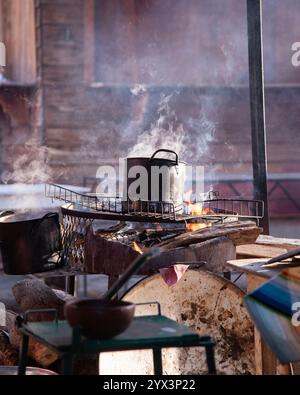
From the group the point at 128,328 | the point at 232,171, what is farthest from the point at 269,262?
the point at 232,171

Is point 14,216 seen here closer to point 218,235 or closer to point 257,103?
point 218,235

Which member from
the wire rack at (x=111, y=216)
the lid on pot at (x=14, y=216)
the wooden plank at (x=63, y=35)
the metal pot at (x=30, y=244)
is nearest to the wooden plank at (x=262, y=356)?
the wire rack at (x=111, y=216)

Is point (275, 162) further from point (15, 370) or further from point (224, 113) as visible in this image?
point (15, 370)

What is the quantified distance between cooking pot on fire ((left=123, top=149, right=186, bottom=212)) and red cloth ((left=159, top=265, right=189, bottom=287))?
826 mm

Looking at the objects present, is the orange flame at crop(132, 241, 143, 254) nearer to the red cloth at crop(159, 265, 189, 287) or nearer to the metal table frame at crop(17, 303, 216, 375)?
the red cloth at crop(159, 265, 189, 287)

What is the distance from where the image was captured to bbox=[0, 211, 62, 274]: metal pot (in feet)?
17.5

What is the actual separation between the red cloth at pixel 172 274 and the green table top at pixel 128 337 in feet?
4.47

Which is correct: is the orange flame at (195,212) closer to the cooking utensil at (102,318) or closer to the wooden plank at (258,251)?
the wooden plank at (258,251)

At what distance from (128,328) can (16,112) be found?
1087 centimetres

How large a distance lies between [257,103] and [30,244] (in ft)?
8.44

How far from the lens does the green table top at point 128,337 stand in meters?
2.55

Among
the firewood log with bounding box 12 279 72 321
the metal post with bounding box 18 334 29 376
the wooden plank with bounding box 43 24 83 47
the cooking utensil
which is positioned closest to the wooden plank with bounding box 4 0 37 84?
the wooden plank with bounding box 43 24 83 47

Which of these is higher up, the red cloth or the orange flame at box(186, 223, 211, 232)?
the orange flame at box(186, 223, 211, 232)
